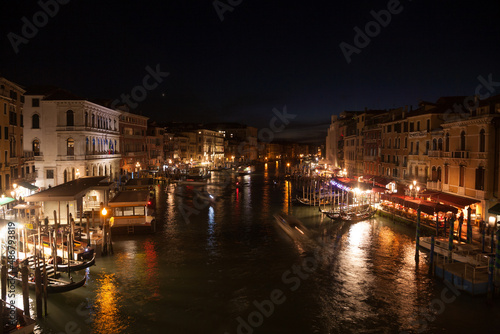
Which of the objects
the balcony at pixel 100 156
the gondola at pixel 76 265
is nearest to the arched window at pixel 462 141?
the gondola at pixel 76 265

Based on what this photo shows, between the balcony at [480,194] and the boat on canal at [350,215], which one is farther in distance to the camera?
the boat on canal at [350,215]

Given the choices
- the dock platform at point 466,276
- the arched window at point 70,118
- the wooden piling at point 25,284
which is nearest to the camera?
the wooden piling at point 25,284

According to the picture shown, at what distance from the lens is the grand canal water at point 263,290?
11.7 meters

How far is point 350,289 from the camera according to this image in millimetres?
14211

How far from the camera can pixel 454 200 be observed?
73.8 ft

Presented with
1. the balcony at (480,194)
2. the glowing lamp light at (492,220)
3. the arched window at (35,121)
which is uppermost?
the arched window at (35,121)

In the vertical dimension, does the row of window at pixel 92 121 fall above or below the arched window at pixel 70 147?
above

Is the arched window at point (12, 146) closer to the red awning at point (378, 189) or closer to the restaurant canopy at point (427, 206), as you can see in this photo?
the restaurant canopy at point (427, 206)

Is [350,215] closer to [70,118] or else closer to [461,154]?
[461,154]

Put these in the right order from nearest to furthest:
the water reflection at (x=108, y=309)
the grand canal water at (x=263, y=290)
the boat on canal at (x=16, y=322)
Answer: the boat on canal at (x=16, y=322) → the water reflection at (x=108, y=309) → the grand canal water at (x=263, y=290)

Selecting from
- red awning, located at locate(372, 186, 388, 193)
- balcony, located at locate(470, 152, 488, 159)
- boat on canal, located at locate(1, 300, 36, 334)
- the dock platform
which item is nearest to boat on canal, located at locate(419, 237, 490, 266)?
the dock platform

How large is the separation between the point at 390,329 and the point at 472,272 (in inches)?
197

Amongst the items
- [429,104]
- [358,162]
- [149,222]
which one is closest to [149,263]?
[149,222]

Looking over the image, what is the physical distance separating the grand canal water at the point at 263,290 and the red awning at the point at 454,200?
3235mm
